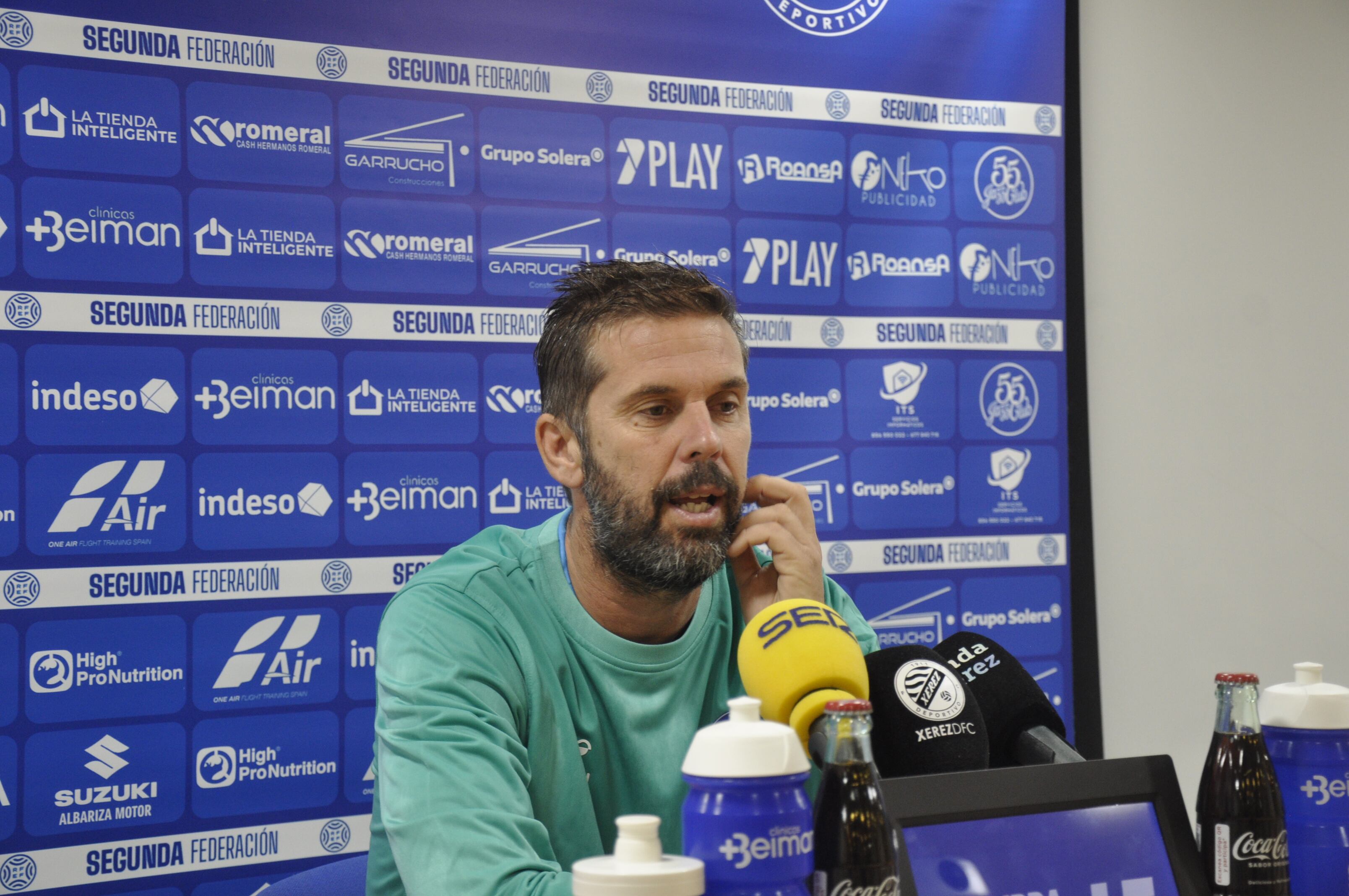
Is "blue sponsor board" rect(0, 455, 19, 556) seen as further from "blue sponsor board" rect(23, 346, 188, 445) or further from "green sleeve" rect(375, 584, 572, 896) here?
"green sleeve" rect(375, 584, 572, 896)

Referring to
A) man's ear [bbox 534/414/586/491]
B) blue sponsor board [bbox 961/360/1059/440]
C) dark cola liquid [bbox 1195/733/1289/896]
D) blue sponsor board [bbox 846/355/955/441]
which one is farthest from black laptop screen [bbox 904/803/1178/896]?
blue sponsor board [bbox 961/360/1059/440]

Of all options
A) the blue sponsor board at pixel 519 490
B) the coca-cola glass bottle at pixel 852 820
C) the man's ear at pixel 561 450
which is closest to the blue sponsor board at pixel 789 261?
the blue sponsor board at pixel 519 490

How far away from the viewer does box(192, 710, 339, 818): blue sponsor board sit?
196 cm

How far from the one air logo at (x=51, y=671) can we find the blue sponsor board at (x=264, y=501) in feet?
0.92

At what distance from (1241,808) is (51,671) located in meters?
1.81

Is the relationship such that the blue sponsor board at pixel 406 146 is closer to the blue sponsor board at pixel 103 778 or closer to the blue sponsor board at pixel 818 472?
the blue sponsor board at pixel 818 472

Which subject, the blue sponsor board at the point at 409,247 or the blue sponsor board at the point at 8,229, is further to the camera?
the blue sponsor board at the point at 409,247

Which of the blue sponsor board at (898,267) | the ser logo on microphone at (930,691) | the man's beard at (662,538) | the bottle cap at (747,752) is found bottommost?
the ser logo on microphone at (930,691)

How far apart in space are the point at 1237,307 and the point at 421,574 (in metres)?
2.17

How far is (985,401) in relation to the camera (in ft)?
8.07

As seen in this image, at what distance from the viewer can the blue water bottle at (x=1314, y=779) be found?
90 centimetres

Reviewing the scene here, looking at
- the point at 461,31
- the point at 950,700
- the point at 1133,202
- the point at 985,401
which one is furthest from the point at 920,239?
the point at 950,700

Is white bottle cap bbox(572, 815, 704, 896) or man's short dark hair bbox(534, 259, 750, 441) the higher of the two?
man's short dark hair bbox(534, 259, 750, 441)

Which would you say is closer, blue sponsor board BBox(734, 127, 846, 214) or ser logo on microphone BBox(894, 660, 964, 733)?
ser logo on microphone BBox(894, 660, 964, 733)
